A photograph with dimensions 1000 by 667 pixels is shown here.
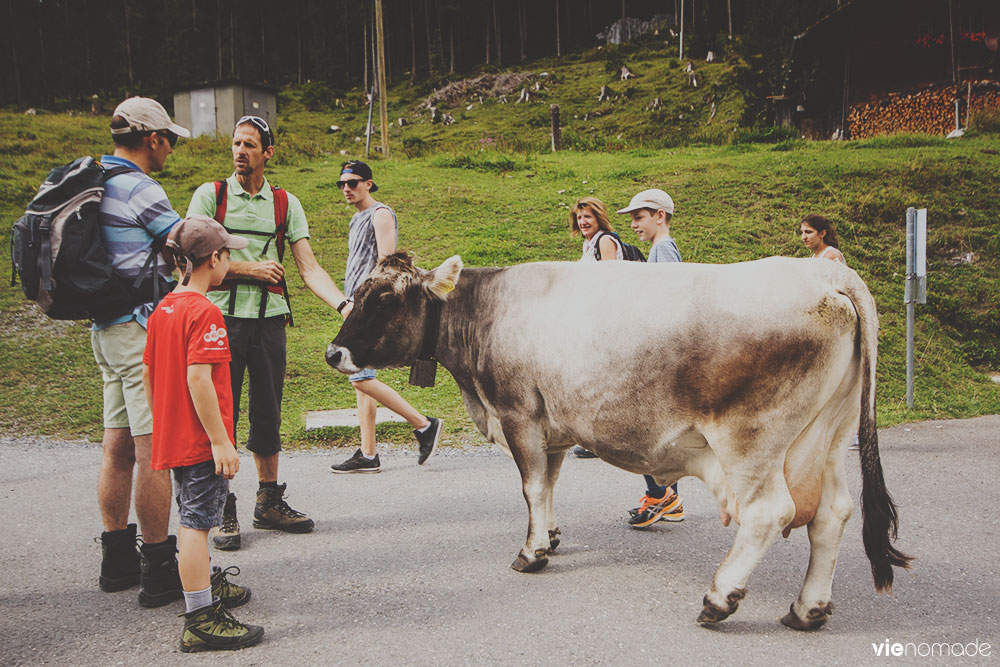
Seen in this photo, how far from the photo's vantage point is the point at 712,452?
10.8 feet

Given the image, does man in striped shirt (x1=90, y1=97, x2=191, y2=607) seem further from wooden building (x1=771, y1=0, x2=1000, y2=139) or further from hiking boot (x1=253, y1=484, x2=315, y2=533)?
wooden building (x1=771, y1=0, x2=1000, y2=139)

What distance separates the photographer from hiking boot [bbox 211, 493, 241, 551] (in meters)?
4.05

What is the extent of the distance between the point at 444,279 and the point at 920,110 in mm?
20076

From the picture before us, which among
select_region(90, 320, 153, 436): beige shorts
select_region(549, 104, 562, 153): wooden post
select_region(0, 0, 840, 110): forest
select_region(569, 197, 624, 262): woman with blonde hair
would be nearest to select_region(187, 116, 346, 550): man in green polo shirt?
select_region(90, 320, 153, 436): beige shorts

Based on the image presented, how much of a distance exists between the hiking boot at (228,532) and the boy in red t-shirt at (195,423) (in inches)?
42.9

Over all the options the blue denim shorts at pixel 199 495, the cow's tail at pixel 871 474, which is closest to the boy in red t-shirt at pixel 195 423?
the blue denim shorts at pixel 199 495

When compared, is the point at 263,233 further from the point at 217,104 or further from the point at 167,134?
the point at 217,104

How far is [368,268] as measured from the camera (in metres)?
5.34

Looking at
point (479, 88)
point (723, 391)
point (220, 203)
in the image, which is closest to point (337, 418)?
point (220, 203)

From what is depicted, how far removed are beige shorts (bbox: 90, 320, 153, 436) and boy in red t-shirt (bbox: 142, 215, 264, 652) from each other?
403 millimetres

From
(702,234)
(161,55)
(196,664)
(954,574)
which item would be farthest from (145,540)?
(161,55)

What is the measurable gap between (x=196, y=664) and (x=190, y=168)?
1726 cm

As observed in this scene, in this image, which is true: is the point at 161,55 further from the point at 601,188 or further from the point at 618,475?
the point at 618,475

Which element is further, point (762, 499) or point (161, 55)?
point (161, 55)
